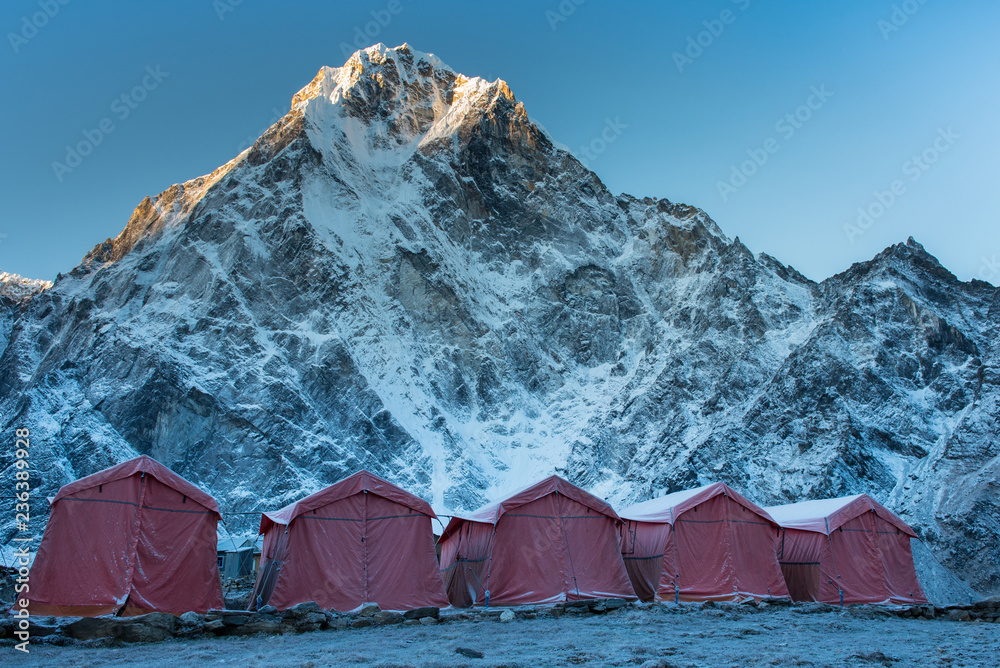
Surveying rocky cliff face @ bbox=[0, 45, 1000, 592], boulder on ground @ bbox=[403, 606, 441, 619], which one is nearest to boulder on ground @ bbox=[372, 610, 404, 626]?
boulder on ground @ bbox=[403, 606, 441, 619]

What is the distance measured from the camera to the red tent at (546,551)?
18.0 meters

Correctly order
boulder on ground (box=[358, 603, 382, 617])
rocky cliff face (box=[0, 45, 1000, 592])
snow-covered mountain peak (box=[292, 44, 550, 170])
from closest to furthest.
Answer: boulder on ground (box=[358, 603, 382, 617]) → rocky cliff face (box=[0, 45, 1000, 592]) → snow-covered mountain peak (box=[292, 44, 550, 170])

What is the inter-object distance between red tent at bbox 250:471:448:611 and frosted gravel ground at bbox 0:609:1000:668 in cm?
299

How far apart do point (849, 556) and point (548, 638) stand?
42.4 feet

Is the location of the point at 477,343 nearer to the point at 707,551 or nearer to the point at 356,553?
the point at 707,551

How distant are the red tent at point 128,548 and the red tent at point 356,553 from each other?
2003 mm

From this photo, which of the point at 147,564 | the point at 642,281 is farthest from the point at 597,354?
the point at 147,564

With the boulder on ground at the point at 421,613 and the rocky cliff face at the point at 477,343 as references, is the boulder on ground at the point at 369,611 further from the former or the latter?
the rocky cliff face at the point at 477,343

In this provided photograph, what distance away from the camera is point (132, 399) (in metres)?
58.3

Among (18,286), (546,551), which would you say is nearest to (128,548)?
(546,551)

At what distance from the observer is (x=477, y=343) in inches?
3000

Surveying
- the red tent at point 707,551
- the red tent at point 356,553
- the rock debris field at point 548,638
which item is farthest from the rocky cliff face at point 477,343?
the red tent at point 356,553

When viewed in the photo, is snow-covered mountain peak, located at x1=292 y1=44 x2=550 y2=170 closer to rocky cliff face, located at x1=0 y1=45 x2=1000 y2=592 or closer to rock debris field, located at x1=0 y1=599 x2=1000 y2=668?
rocky cliff face, located at x1=0 y1=45 x2=1000 y2=592

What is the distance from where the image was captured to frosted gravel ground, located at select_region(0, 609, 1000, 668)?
982 centimetres
